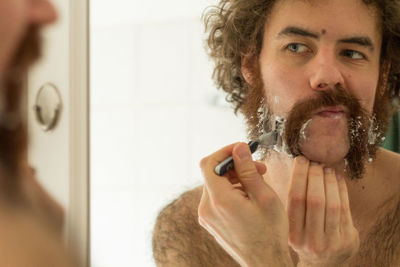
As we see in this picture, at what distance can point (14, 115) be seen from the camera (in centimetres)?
19

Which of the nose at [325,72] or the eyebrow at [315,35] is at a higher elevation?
the eyebrow at [315,35]

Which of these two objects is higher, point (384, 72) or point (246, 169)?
point (384, 72)

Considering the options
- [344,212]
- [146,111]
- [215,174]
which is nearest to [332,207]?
[344,212]

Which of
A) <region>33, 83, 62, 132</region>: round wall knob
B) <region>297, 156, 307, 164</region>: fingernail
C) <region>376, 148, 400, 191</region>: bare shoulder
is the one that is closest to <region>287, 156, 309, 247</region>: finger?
<region>297, 156, 307, 164</region>: fingernail

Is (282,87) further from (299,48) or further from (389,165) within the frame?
(389,165)

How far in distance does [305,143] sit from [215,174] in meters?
0.10

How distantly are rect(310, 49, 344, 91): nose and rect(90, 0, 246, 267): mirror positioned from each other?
10 centimetres

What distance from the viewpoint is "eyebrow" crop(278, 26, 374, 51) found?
0.48m

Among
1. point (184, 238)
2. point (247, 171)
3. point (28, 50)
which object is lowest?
point (184, 238)

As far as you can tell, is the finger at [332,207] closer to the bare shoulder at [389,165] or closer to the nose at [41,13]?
the bare shoulder at [389,165]

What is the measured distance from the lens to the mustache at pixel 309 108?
479mm

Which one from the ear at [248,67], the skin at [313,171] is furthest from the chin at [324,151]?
the ear at [248,67]

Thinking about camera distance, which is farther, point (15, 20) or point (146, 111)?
point (146, 111)

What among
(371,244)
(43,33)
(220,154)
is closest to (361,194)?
(371,244)
